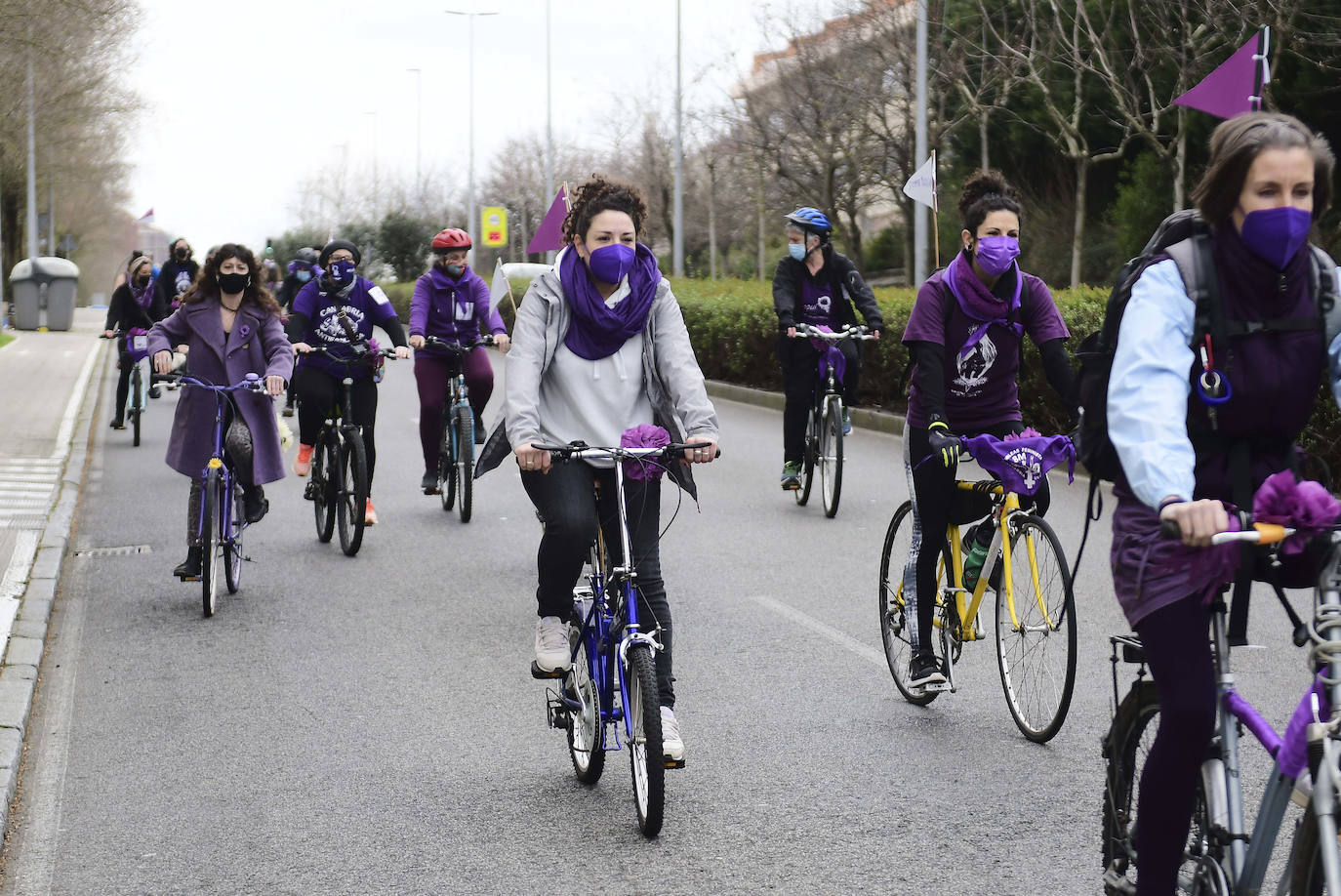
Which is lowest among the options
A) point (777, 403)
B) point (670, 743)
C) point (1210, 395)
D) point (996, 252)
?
point (670, 743)

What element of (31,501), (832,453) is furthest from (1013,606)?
(31,501)

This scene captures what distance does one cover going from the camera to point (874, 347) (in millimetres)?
16734

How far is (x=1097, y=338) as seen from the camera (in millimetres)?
3145

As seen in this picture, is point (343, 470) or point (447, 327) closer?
point (343, 470)

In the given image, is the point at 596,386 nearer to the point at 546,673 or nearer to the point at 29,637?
the point at 546,673

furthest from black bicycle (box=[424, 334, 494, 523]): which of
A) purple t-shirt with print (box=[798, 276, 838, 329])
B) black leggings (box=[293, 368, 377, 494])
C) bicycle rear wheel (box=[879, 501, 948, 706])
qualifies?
bicycle rear wheel (box=[879, 501, 948, 706])

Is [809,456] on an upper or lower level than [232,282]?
lower

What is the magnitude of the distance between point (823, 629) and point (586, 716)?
2570 millimetres

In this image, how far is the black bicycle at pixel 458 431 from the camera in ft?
34.5

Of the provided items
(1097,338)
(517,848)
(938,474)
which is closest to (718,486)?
(938,474)

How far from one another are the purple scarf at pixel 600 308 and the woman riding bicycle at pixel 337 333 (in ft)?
16.2

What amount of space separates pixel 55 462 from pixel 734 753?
32.9 feet

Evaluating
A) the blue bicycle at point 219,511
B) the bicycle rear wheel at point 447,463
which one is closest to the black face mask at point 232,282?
the blue bicycle at point 219,511

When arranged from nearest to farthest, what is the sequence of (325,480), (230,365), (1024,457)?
(1024,457) → (230,365) → (325,480)
